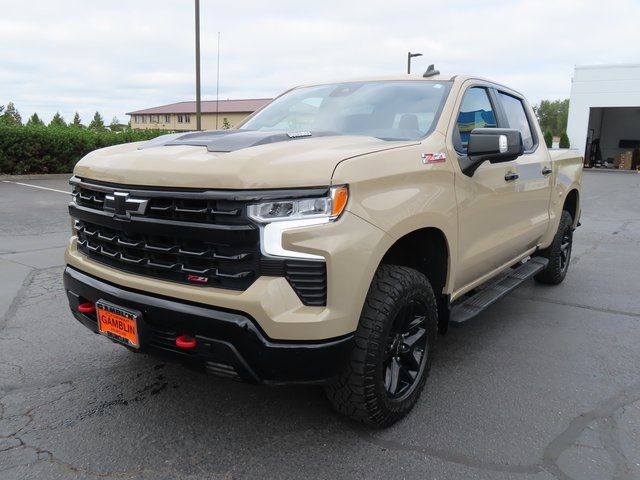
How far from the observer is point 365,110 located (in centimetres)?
361

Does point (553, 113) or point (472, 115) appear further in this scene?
point (553, 113)

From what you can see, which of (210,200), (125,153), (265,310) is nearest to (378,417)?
(265,310)

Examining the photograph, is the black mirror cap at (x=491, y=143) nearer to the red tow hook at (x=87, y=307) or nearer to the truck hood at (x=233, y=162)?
the truck hood at (x=233, y=162)

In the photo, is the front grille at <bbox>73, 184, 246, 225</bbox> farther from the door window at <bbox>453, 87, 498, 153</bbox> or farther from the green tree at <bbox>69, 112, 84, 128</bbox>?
the green tree at <bbox>69, 112, 84, 128</bbox>

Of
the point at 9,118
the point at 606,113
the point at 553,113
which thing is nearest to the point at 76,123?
the point at 9,118

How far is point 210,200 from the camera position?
2301 mm

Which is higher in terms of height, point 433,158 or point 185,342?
point 433,158

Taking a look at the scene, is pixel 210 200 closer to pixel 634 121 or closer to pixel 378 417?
pixel 378 417

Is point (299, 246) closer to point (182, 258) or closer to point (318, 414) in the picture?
point (182, 258)

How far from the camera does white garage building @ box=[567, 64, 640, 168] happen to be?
30.5 m

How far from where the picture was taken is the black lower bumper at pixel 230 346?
2.28 m

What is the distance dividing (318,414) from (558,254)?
360 cm

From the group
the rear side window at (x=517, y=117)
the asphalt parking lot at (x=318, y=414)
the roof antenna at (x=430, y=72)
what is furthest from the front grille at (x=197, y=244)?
the rear side window at (x=517, y=117)

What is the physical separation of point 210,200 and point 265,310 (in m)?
0.52
